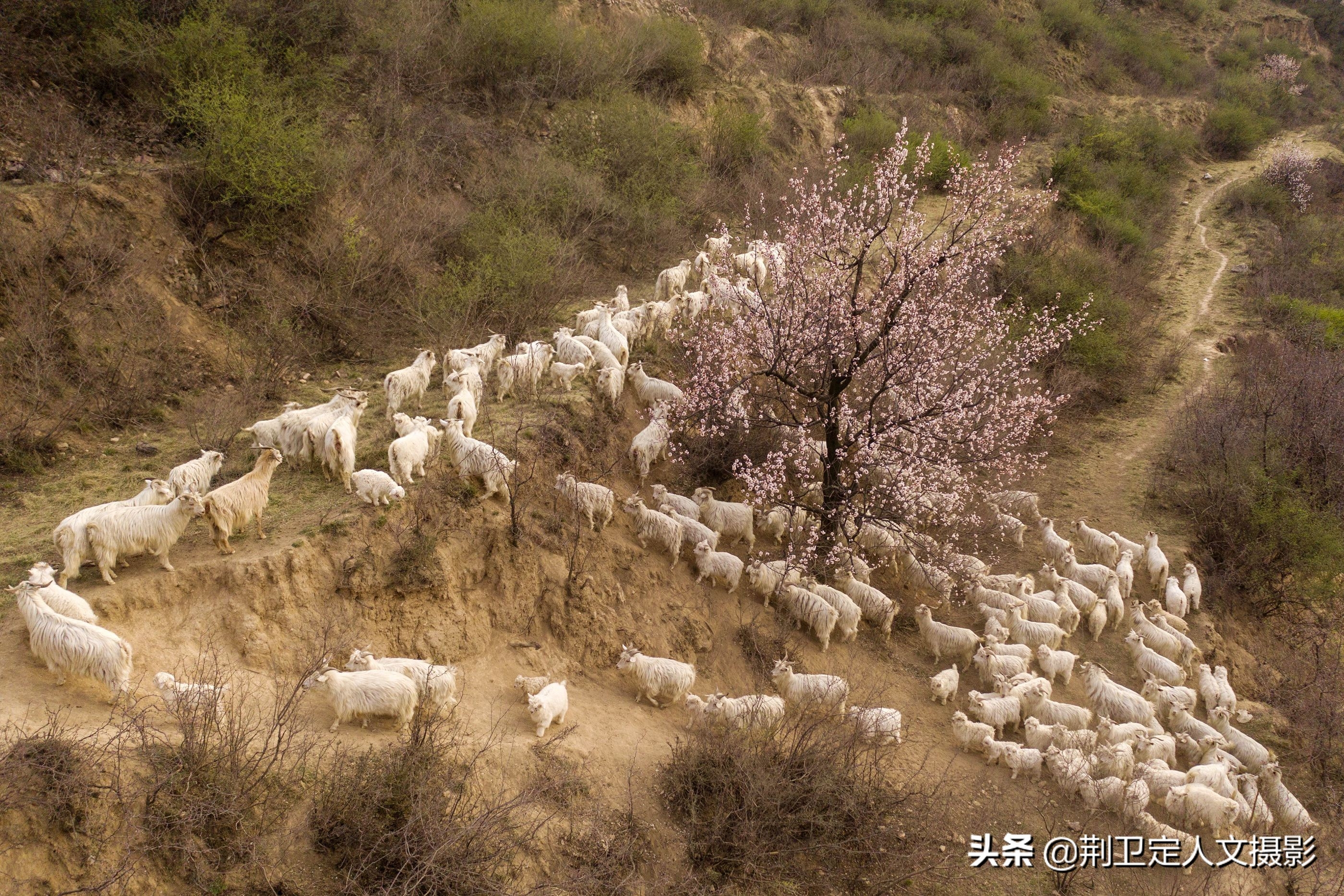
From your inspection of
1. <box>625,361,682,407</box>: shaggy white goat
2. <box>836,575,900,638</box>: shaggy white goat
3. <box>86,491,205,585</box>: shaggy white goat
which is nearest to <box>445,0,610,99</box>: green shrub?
<box>625,361,682,407</box>: shaggy white goat

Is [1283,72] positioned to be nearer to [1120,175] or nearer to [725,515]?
[1120,175]

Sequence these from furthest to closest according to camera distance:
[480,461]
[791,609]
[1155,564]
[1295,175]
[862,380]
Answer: [1295,175]
[1155,564]
[862,380]
[791,609]
[480,461]

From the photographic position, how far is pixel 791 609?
34.8 ft

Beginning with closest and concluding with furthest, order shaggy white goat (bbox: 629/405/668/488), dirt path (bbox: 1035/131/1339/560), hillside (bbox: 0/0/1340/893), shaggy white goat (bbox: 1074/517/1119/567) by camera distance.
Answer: hillside (bbox: 0/0/1340/893)
shaggy white goat (bbox: 629/405/668/488)
shaggy white goat (bbox: 1074/517/1119/567)
dirt path (bbox: 1035/131/1339/560)

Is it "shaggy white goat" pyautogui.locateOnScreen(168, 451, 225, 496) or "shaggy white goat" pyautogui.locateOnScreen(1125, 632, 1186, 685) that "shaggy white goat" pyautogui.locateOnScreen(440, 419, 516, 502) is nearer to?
"shaggy white goat" pyautogui.locateOnScreen(168, 451, 225, 496)

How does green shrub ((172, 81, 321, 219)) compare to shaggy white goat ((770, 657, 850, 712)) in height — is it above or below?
above

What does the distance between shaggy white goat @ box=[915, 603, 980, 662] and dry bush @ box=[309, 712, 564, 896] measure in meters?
6.08

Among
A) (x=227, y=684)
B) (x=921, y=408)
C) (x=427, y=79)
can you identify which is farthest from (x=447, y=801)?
(x=427, y=79)

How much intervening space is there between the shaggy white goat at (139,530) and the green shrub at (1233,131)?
4510 cm

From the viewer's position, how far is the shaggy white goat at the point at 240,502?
24.8 feet

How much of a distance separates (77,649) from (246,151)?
A: 931cm

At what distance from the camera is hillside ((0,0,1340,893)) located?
20.0ft

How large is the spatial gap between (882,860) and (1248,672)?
8.49 meters

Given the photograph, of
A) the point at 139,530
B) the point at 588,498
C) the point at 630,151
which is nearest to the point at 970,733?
the point at 588,498
